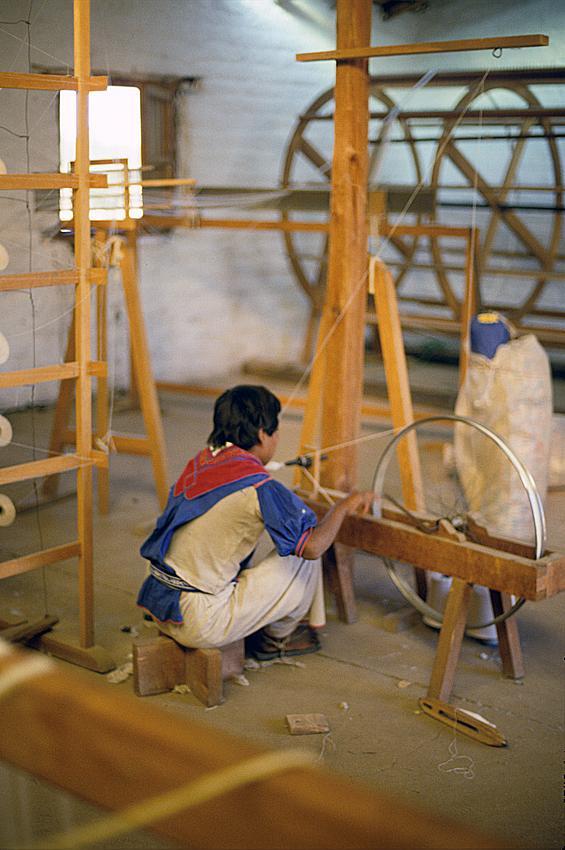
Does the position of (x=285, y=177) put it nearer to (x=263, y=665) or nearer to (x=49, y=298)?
(x=49, y=298)

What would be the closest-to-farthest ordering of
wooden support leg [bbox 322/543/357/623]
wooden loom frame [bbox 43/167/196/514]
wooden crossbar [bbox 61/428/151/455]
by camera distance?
wooden support leg [bbox 322/543/357/623] < wooden loom frame [bbox 43/167/196/514] < wooden crossbar [bbox 61/428/151/455]

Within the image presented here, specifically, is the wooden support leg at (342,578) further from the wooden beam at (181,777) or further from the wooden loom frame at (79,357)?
the wooden beam at (181,777)

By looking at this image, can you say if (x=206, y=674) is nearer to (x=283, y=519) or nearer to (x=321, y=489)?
(x=283, y=519)

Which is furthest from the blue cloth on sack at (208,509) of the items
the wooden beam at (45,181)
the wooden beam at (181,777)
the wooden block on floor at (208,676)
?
the wooden beam at (181,777)

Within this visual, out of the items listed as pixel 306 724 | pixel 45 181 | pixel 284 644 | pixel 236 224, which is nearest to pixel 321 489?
pixel 284 644

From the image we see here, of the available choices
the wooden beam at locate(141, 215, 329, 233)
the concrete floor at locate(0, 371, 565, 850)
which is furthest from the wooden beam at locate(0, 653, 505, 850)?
the wooden beam at locate(141, 215, 329, 233)

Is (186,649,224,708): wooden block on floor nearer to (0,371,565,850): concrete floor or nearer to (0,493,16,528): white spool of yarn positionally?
(0,371,565,850): concrete floor

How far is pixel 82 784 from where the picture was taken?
2.48 ft

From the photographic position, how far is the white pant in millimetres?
2367

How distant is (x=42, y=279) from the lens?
2328 mm

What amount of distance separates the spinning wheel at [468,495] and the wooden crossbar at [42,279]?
0.94 m

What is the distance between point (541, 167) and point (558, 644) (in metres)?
4.68

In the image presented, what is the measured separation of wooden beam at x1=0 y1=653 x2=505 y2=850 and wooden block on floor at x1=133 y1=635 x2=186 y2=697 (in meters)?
1.62

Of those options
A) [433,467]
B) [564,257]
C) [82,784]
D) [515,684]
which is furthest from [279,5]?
[82,784]
